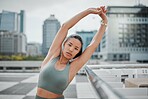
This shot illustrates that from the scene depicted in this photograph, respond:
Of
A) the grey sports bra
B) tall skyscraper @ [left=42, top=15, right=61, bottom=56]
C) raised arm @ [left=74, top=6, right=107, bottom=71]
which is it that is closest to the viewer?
the grey sports bra

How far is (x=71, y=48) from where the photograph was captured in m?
1.65

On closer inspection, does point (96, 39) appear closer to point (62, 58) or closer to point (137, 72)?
point (62, 58)

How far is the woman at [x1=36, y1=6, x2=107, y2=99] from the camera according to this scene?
1598mm

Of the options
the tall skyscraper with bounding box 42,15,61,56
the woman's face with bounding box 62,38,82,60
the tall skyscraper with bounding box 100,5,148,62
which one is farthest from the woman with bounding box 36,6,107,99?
the tall skyscraper with bounding box 42,15,61,56

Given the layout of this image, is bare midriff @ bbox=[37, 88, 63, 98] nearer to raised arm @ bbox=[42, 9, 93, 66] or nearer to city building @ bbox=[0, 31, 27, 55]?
raised arm @ bbox=[42, 9, 93, 66]

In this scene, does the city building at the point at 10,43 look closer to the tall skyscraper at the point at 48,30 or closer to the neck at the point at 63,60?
the tall skyscraper at the point at 48,30

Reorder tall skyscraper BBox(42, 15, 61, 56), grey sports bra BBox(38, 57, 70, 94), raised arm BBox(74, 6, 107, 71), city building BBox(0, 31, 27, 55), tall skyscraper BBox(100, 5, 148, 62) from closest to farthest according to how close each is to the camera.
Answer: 1. grey sports bra BBox(38, 57, 70, 94)
2. raised arm BBox(74, 6, 107, 71)
3. tall skyscraper BBox(100, 5, 148, 62)
4. city building BBox(0, 31, 27, 55)
5. tall skyscraper BBox(42, 15, 61, 56)

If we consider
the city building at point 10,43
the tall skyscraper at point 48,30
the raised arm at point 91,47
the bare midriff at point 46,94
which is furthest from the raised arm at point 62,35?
the tall skyscraper at point 48,30

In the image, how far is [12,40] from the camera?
352 feet

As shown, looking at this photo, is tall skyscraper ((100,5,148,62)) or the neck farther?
tall skyscraper ((100,5,148,62))

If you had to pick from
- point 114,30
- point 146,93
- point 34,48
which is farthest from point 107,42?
point 34,48

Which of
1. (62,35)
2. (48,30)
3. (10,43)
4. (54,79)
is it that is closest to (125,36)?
(62,35)

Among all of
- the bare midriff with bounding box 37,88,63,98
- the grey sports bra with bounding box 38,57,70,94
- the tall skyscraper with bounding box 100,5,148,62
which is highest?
the tall skyscraper with bounding box 100,5,148,62

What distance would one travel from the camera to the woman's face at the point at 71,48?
1657mm
